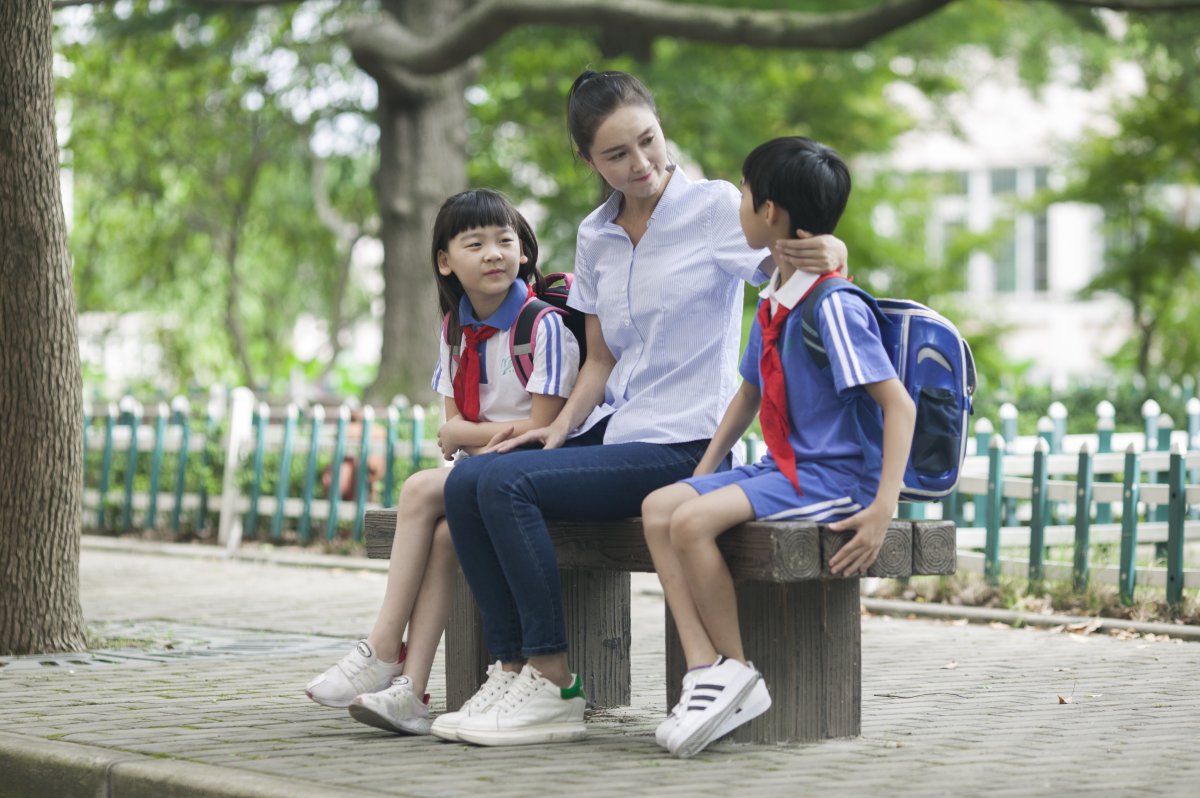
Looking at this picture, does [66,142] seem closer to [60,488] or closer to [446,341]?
[60,488]

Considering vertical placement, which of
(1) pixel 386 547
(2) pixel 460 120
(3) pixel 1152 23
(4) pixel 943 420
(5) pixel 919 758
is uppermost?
(3) pixel 1152 23

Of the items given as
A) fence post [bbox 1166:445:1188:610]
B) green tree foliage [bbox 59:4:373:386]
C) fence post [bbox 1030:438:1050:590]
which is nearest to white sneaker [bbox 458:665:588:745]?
fence post [bbox 1166:445:1188:610]

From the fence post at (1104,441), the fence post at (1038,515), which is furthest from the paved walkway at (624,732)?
the fence post at (1104,441)

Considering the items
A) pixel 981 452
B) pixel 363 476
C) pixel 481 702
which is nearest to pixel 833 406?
pixel 481 702

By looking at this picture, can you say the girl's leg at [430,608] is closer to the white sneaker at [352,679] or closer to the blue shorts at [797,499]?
the white sneaker at [352,679]

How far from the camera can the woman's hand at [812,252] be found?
4570mm

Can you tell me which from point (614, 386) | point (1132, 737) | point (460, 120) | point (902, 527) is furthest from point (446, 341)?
point (460, 120)

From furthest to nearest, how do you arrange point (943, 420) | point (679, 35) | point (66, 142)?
point (66, 142) < point (679, 35) < point (943, 420)

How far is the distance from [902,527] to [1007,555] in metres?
4.81

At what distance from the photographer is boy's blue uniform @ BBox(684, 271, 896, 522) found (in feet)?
14.5

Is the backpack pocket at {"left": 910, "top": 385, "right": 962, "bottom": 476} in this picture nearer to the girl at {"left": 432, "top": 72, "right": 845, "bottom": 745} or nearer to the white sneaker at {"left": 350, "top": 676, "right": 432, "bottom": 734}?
the girl at {"left": 432, "top": 72, "right": 845, "bottom": 745}

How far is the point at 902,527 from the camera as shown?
15.4 feet

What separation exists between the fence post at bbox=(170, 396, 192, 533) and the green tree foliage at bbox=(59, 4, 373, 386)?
6.64 meters

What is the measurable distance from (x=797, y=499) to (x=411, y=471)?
7.83 m
